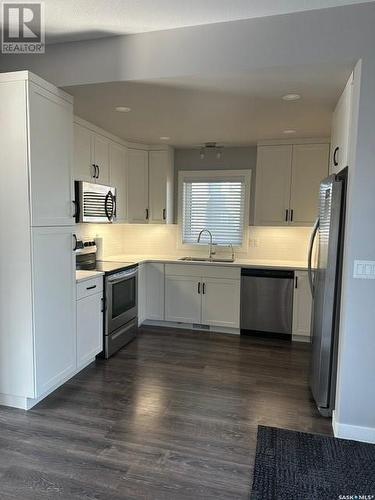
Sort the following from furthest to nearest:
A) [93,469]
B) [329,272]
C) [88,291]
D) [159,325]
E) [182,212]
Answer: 1. [182,212]
2. [159,325]
3. [88,291]
4. [329,272]
5. [93,469]

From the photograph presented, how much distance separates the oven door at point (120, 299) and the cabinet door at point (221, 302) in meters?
0.89

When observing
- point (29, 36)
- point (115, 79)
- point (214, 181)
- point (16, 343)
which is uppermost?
point (29, 36)

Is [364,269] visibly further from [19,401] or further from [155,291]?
[155,291]

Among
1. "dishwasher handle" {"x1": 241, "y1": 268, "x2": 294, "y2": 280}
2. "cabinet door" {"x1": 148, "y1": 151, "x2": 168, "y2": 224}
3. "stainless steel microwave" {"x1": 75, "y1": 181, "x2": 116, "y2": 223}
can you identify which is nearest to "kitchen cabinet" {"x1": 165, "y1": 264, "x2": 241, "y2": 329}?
"dishwasher handle" {"x1": 241, "y1": 268, "x2": 294, "y2": 280}

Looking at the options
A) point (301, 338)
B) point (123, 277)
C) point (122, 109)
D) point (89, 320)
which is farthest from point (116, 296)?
point (301, 338)

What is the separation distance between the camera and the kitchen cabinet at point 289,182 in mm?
4051

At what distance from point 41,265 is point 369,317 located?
90.3 inches

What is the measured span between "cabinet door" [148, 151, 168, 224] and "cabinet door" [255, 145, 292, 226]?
1.24 metres

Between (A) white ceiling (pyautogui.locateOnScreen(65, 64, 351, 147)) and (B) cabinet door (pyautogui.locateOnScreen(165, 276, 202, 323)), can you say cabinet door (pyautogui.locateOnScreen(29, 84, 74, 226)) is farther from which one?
(B) cabinet door (pyautogui.locateOnScreen(165, 276, 202, 323))

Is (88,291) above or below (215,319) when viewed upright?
above

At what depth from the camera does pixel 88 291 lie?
3145 mm

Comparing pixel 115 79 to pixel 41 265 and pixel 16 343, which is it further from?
pixel 16 343

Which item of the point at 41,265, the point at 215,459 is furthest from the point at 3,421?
the point at 215,459

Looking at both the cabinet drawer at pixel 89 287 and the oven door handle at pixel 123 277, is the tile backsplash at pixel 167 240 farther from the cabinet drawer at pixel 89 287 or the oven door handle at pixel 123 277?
the cabinet drawer at pixel 89 287
